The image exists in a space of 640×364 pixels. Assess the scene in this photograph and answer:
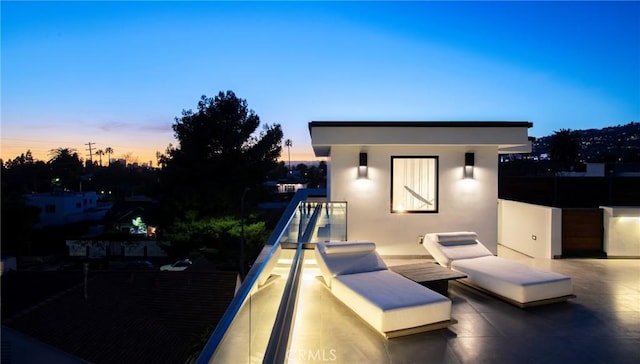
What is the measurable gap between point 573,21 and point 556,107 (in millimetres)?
12574

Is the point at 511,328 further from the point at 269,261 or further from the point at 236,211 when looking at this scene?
the point at 236,211

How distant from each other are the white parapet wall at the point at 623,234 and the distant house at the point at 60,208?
3889 cm

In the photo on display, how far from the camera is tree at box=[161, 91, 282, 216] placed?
2189cm

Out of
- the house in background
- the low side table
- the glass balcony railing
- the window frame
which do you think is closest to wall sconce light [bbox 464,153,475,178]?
the house in background

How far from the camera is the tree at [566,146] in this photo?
39312mm

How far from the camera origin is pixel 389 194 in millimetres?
7488

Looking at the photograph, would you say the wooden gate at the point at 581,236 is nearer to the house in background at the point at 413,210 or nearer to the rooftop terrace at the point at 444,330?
the house in background at the point at 413,210

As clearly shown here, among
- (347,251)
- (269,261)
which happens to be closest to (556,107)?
(347,251)

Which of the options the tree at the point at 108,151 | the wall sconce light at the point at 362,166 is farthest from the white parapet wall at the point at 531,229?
the tree at the point at 108,151

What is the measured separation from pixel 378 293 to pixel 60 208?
40322mm

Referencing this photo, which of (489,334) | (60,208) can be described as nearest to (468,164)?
(489,334)

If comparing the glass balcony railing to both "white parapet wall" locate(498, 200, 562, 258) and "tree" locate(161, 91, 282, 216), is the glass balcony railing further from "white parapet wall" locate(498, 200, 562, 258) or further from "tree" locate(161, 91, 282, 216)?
"tree" locate(161, 91, 282, 216)

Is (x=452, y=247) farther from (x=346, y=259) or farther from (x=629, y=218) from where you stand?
(x=629, y=218)

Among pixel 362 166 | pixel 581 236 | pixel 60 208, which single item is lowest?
pixel 60 208
